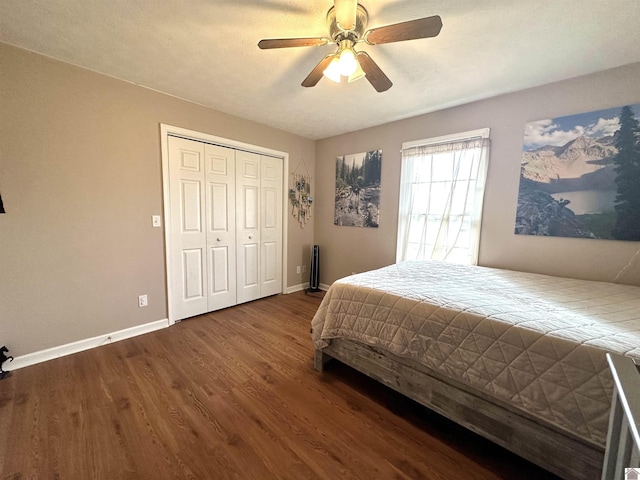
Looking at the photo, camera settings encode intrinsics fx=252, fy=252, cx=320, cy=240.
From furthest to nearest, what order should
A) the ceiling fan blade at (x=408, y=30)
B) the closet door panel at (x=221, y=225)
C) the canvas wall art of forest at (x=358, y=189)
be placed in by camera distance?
the canvas wall art of forest at (x=358, y=189), the closet door panel at (x=221, y=225), the ceiling fan blade at (x=408, y=30)

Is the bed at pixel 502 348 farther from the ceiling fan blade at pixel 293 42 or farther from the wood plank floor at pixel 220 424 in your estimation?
the ceiling fan blade at pixel 293 42

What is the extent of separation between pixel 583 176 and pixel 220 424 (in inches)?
129

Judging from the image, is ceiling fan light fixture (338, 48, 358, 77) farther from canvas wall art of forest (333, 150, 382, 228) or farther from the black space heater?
the black space heater

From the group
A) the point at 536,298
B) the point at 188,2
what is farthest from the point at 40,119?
the point at 536,298

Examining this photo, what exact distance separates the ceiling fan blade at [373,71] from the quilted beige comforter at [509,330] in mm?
1396

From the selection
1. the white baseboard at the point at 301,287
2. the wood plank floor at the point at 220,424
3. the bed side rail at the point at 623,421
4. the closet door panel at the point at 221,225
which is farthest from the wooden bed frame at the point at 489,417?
the white baseboard at the point at 301,287

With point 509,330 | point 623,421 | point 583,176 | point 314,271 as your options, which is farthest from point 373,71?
point 314,271

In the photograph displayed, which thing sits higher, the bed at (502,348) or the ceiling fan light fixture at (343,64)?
the ceiling fan light fixture at (343,64)

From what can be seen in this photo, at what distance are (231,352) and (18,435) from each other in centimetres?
123

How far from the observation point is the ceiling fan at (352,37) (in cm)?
127

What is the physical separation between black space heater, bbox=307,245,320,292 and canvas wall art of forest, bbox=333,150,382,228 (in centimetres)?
55

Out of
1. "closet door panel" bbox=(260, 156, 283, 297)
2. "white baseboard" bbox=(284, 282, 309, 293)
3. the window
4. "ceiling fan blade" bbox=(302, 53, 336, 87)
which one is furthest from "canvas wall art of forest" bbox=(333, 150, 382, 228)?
"ceiling fan blade" bbox=(302, 53, 336, 87)

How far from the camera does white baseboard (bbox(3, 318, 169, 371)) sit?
1.99 m

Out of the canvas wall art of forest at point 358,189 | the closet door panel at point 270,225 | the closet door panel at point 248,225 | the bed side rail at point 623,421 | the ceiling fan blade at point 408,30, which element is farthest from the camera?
the closet door panel at point 270,225
